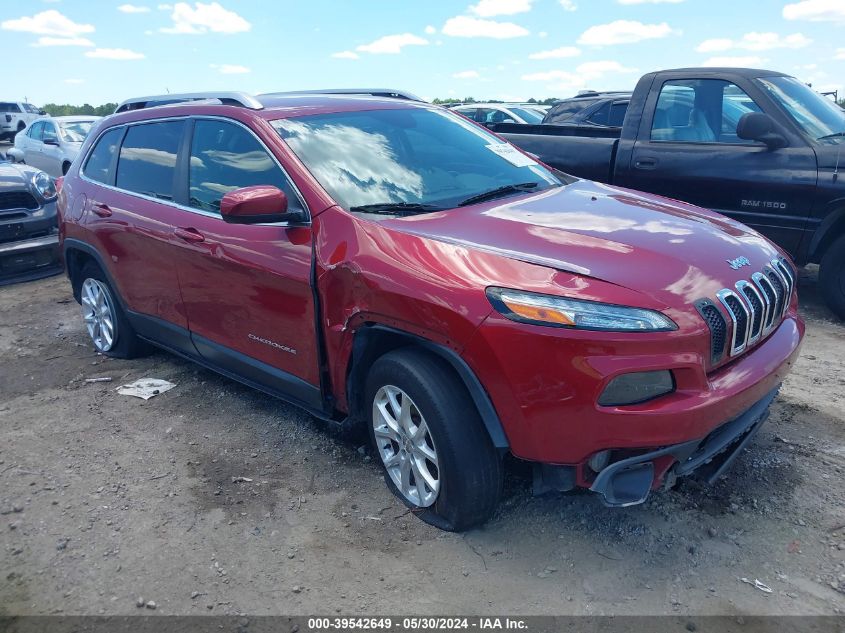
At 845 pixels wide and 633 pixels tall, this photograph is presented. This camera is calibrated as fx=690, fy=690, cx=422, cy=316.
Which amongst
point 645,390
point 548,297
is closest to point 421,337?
point 548,297

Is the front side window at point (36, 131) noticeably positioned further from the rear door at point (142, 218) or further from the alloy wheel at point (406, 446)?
the alloy wheel at point (406, 446)

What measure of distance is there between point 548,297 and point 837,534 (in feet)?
5.31

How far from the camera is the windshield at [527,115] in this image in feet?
46.0

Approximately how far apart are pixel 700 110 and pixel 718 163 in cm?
60

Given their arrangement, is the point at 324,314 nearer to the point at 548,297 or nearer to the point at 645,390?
the point at 548,297

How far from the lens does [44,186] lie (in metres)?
7.79

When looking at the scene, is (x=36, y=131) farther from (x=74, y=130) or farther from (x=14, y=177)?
(x=14, y=177)

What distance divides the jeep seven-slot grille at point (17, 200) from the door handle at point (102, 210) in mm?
3355

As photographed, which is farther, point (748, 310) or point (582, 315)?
point (748, 310)

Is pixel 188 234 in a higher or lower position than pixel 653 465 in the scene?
higher

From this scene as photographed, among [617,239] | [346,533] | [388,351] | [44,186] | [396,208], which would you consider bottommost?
[346,533]

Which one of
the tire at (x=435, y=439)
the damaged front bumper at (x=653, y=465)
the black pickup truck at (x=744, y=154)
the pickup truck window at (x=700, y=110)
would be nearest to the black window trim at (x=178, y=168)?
the tire at (x=435, y=439)

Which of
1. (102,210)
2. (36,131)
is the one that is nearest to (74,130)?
(36,131)

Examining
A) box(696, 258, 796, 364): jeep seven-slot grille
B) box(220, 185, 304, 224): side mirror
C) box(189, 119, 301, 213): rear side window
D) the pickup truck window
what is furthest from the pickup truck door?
box(220, 185, 304, 224): side mirror
